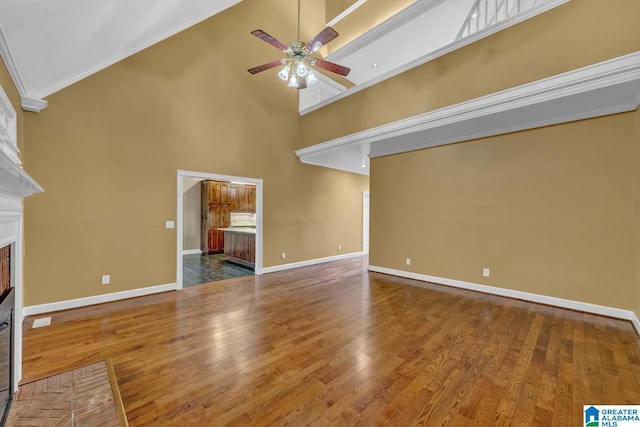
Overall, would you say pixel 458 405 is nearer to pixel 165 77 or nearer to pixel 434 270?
pixel 434 270

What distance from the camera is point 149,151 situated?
4160 mm

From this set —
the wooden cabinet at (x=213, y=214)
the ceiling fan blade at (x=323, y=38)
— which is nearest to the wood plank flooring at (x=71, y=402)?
the ceiling fan blade at (x=323, y=38)

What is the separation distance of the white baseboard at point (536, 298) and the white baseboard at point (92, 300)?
14.3 feet

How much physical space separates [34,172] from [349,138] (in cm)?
456

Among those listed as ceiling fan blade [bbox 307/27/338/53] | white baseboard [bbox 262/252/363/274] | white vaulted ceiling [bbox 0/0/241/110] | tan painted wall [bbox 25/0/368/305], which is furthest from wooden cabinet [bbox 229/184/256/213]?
ceiling fan blade [bbox 307/27/338/53]

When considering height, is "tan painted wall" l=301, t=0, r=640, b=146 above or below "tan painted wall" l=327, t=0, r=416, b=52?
below

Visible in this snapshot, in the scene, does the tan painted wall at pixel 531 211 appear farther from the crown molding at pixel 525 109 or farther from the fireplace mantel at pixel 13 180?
the fireplace mantel at pixel 13 180

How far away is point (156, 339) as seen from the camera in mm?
2723

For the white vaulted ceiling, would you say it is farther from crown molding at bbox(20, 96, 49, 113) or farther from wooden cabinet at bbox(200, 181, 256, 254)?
wooden cabinet at bbox(200, 181, 256, 254)

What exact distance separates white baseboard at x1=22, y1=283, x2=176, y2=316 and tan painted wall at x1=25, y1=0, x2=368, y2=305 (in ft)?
0.23

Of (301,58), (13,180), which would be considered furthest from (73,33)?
(301,58)

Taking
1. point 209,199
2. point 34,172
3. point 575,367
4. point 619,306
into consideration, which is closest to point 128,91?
point 34,172

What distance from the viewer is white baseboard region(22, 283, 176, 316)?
3348mm

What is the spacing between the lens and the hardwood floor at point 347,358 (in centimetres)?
176
